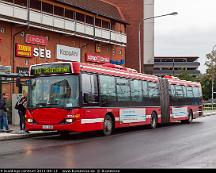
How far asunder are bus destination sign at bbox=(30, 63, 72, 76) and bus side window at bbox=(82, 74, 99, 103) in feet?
2.42

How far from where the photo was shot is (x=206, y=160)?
12078mm

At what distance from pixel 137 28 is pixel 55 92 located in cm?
5240

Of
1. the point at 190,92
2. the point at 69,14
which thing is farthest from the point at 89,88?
the point at 69,14

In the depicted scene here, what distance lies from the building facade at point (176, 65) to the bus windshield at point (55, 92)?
136 metres

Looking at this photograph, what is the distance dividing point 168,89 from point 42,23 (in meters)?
17.0

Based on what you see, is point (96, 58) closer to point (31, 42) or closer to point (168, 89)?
point (31, 42)

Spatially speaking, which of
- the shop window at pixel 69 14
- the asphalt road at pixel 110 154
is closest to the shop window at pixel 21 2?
the shop window at pixel 69 14

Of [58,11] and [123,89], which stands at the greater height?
[58,11]

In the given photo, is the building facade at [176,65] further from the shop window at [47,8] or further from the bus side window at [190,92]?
the bus side window at [190,92]

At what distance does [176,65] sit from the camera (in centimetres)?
16038

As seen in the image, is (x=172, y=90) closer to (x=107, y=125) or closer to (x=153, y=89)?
(x=153, y=89)

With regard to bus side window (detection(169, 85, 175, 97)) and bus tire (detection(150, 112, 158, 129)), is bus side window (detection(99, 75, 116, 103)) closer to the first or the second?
bus tire (detection(150, 112, 158, 129))

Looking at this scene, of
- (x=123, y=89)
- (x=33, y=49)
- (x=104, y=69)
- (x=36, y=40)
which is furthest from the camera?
(x=36, y=40)

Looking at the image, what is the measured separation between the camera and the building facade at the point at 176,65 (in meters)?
156
